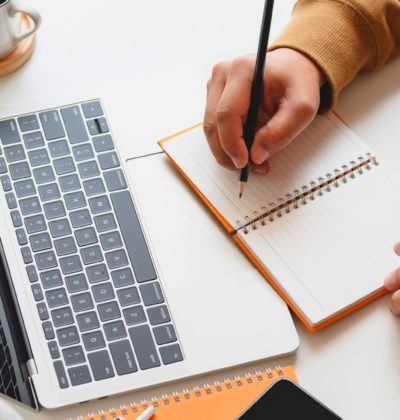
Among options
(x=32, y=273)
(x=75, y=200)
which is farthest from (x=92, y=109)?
(x=32, y=273)

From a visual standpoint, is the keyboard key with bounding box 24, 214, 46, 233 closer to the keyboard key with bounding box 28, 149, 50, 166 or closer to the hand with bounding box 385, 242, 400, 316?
the keyboard key with bounding box 28, 149, 50, 166

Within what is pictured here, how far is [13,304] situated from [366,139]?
0.47 metres

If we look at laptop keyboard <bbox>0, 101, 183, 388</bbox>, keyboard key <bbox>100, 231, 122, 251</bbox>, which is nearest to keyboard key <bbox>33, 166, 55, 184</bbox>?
laptop keyboard <bbox>0, 101, 183, 388</bbox>

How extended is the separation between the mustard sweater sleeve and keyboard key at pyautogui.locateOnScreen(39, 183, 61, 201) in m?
0.32

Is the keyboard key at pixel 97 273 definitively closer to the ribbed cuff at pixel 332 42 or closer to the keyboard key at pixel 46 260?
the keyboard key at pixel 46 260

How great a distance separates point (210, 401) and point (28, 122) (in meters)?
0.42

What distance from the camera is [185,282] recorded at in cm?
84

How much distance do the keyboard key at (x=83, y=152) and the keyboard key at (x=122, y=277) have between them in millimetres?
162

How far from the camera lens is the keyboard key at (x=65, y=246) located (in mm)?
861

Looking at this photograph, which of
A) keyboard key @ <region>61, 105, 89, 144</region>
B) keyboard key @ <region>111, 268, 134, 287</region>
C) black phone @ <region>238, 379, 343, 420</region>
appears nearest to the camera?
black phone @ <region>238, 379, 343, 420</region>

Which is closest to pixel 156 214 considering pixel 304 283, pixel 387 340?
pixel 304 283

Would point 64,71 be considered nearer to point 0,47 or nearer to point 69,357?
point 0,47

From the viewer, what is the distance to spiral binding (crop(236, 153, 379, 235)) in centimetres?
87

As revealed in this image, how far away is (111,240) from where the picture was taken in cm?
87
